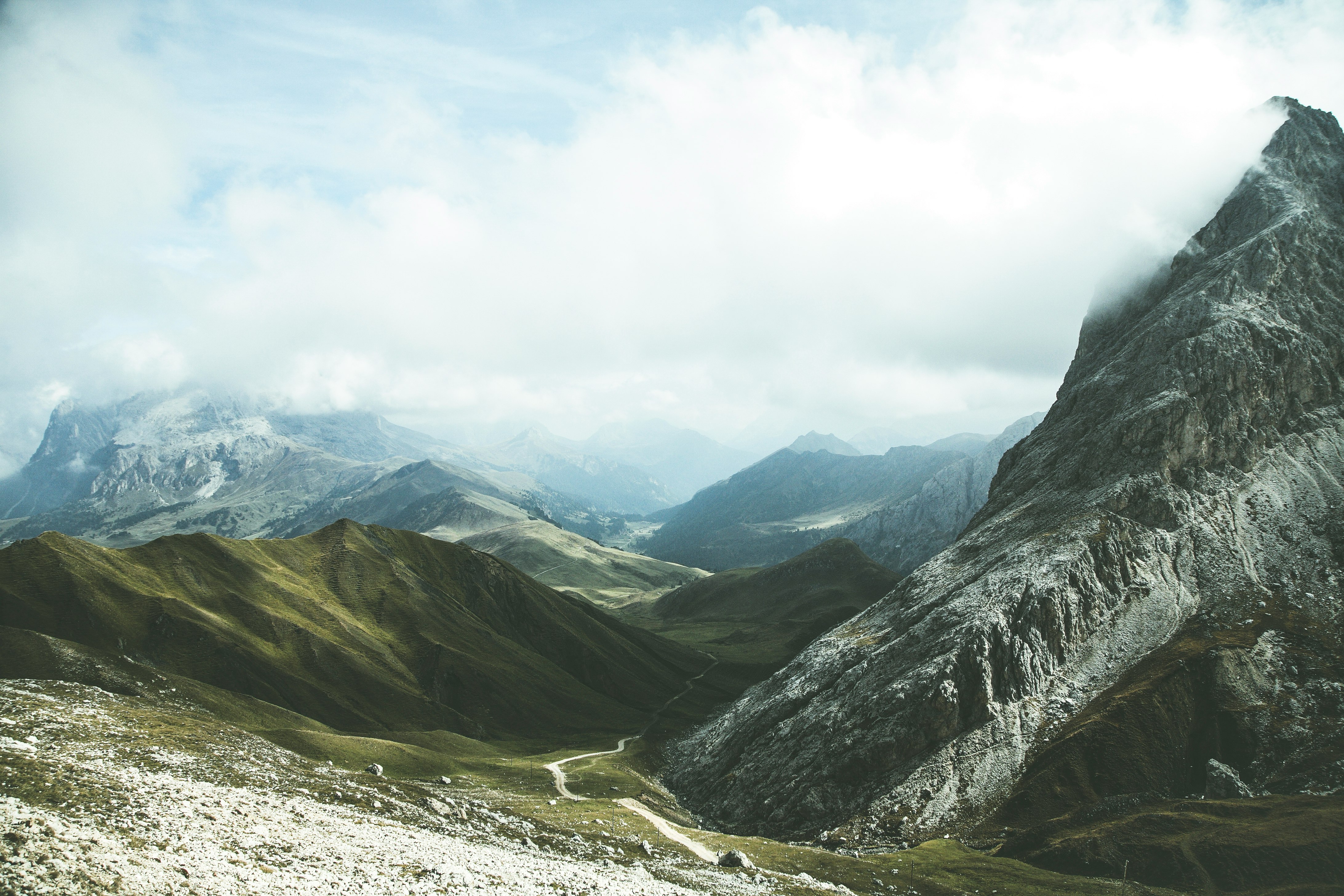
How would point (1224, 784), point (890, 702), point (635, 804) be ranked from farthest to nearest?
point (890, 702)
point (635, 804)
point (1224, 784)

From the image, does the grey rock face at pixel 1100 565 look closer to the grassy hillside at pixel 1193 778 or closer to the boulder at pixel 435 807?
the grassy hillside at pixel 1193 778

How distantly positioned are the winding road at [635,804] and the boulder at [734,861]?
3.68 feet

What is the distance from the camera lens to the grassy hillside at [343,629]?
101 m

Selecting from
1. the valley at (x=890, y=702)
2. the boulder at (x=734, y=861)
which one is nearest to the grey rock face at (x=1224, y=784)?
the valley at (x=890, y=702)

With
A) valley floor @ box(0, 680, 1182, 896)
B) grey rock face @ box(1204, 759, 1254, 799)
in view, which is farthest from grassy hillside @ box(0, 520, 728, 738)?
grey rock face @ box(1204, 759, 1254, 799)

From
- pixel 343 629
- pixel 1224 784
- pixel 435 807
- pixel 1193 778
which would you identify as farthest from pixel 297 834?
pixel 343 629

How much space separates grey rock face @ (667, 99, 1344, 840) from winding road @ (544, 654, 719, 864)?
13.6m

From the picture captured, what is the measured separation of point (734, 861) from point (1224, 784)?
61733 mm

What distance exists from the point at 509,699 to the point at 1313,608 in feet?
485

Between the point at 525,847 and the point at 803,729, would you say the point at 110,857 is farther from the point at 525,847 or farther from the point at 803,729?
the point at 803,729

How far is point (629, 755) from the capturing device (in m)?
126

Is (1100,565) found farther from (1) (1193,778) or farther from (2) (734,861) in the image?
(2) (734,861)

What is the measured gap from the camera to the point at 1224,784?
7662cm

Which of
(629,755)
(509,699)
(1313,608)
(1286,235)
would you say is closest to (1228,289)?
(1286,235)
